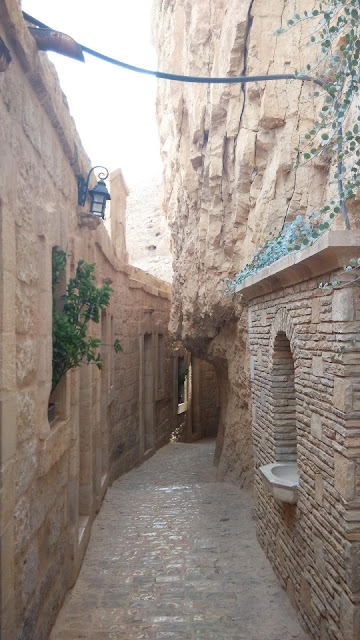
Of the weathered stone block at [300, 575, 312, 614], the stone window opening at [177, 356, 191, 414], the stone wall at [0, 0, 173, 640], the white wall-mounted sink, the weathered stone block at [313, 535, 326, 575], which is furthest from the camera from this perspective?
the stone window opening at [177, 356, 191, 414]

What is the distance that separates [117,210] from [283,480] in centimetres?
884

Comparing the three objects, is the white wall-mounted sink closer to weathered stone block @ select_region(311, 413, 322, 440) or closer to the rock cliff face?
Result: weathered stone block @ select_region(311, 413, 322, 440)

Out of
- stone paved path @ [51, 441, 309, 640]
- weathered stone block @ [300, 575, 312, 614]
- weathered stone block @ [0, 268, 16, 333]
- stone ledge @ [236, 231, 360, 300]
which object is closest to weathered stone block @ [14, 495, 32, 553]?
weathered stone block @ [0, 268, 16, 333]

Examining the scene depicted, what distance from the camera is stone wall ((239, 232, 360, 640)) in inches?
125

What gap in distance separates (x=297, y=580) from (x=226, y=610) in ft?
2.30

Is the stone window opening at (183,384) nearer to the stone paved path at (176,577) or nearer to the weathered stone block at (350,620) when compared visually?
the stone paved path at (176,577)

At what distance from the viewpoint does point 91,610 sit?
13.9 feet

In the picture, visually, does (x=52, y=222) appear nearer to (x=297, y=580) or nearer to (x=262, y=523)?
(x=297, y=580)

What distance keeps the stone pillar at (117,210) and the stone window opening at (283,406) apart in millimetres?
6855

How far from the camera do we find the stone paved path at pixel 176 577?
3988mm

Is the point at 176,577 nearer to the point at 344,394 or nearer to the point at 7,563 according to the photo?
the point at 7,563

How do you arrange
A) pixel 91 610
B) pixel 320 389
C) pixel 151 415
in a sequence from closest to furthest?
pixel 320 389 → pixel 91 610 → pixel 151 415

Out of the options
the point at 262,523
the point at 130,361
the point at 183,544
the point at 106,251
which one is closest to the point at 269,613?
the point at 262,523

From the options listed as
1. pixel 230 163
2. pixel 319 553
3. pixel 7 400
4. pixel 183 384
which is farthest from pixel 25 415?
pixel 183 384
